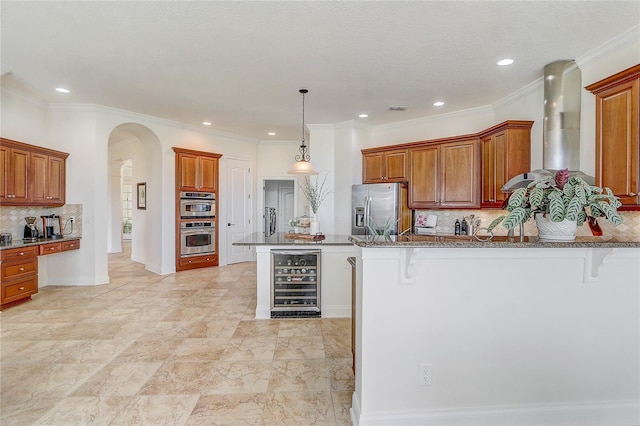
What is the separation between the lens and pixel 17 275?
402cm

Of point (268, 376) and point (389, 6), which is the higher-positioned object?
point (389, 6)

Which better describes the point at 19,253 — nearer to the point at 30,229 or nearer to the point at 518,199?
the point at 30,229

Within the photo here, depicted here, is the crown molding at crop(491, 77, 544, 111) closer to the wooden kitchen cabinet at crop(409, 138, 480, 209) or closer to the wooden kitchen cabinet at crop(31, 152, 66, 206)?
the wooden kitchen cabinet at crop(409, 138, 480, 209)

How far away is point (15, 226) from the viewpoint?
451 cm

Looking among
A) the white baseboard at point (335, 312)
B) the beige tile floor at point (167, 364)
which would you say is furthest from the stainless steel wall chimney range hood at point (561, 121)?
the beige tile floor at point (167, 364)

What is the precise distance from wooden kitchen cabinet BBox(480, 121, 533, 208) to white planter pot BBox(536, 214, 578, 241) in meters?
2.14

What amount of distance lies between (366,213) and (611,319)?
141 inches

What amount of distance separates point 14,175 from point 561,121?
6483 mm

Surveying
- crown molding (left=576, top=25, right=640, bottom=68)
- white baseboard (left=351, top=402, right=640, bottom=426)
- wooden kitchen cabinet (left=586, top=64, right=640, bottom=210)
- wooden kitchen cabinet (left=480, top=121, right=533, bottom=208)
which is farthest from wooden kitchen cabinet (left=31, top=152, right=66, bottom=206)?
crown molding (left=576, top=25, right=640, bottom=68)

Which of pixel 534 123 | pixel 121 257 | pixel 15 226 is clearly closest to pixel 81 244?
pixel 15 226

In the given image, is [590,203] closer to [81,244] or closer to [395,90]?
[395,90]

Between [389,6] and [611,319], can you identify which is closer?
[611,319]

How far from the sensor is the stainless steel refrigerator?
17.0ft

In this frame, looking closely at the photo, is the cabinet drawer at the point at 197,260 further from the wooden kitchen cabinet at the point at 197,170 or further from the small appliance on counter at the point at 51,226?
the small appliance on counter at the point at 51,226
